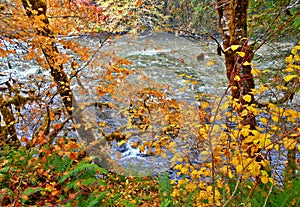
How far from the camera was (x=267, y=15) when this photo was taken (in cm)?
479

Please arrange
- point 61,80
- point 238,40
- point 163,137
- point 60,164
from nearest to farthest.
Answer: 1. point 238,40
2. point 60,164
3. point 61,80
4. point 163,137

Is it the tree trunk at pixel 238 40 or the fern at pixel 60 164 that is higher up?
the tree trunk at pixel 238 40

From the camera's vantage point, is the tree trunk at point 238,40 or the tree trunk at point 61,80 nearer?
the tree trunk at point 238,40

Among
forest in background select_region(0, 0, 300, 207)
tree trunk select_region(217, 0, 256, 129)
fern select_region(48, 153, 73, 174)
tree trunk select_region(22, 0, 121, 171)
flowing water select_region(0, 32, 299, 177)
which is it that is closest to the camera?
forest in background select_region(0, 0, 300, 207)

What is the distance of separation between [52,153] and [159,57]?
8236 mm

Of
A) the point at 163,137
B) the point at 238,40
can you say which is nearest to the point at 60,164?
the point at 163,137

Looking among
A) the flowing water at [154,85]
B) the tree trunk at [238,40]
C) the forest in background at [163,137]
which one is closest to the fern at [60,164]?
the forest in background at [163,137]

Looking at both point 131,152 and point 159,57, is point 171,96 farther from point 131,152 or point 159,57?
point 159,57

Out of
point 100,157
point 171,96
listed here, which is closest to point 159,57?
point 171,96

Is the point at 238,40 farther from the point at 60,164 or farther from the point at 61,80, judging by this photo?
the point at 60,164

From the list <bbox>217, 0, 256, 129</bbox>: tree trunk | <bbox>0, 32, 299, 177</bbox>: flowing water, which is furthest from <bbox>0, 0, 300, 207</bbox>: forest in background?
<bbox>0, 32, 299, 177</bbox>: flowing water

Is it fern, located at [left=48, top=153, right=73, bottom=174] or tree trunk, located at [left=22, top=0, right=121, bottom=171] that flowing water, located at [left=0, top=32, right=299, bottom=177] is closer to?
tree trunk, located at [left=22, top=0, right=121, bottom=171]

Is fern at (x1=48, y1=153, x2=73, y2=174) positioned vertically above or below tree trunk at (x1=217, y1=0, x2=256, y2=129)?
below

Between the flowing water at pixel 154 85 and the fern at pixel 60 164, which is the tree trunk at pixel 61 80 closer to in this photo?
the flowing water at pixel 154 85
